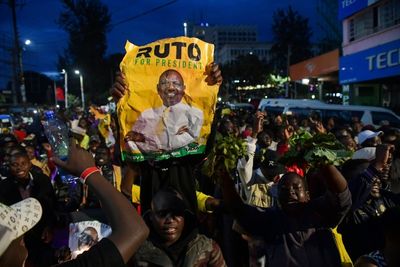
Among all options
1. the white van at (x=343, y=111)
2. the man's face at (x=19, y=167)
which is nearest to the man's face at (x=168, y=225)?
the man's face at (x=19, y=167)

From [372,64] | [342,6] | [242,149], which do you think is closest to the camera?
[242,149]

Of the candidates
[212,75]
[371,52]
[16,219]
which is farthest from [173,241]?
[371,52]

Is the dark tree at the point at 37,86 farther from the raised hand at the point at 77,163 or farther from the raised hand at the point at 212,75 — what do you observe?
the raised hand at the point at 77,163

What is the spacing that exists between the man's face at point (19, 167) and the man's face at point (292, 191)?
2611 millimetres

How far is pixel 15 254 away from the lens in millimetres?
1672

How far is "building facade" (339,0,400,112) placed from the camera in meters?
17.7

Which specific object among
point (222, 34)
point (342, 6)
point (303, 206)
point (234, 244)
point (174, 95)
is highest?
point (222, 34)

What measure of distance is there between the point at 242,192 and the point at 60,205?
6.45 feet

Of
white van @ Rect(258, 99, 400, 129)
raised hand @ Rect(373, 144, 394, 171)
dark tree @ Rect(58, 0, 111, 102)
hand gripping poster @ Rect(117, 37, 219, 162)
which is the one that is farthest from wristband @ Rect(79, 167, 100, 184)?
dark tree @ Rect(58, 0, 111, 102)

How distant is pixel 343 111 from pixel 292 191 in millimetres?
11318

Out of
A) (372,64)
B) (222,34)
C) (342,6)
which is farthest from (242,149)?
(222,34)

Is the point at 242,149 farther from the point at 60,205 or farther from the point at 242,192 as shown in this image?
the point at 60,205

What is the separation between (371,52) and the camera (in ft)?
62.0

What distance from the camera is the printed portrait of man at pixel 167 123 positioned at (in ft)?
10.7
